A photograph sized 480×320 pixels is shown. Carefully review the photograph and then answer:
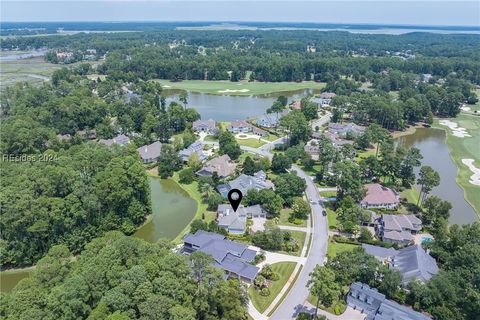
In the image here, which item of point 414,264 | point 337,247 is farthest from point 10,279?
point 414,264

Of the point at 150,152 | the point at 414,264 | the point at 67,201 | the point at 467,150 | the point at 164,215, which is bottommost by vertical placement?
the point at 164,215

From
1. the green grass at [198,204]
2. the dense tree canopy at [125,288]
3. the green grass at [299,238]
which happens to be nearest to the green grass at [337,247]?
the green grass at [299,238]

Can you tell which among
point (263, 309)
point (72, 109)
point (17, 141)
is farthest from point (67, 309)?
point (72, 109)

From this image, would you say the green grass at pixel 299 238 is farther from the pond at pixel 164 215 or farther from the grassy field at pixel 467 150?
the grassy field at pixel 467 150

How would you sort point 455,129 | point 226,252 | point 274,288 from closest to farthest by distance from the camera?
1. point 274,288
2. point 226,252
3. point 455,129

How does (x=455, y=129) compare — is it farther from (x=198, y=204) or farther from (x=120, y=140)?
(x=120, y=140)

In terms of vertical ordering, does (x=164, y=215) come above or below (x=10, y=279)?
above
